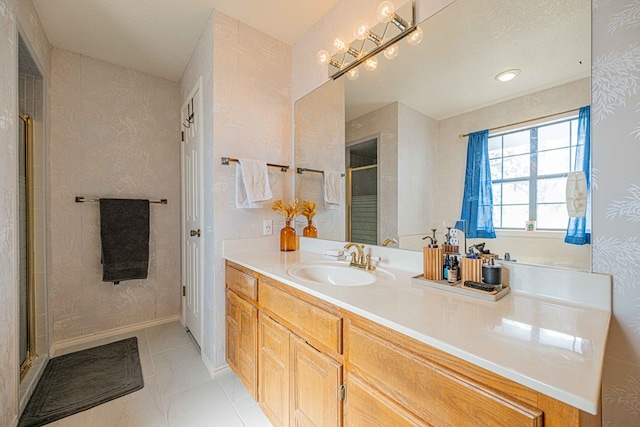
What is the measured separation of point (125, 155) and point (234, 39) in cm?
149

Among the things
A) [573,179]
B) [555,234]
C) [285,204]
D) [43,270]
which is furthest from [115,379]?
[573,179]

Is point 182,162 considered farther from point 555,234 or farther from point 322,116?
point 555,234

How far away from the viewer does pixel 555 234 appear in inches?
36.6

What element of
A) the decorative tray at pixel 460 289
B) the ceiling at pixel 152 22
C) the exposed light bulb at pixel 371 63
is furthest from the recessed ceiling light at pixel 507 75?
the ceiling at pixel 152 22

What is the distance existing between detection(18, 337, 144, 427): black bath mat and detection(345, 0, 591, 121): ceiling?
93.2 inches

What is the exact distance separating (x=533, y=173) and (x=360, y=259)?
837 mm

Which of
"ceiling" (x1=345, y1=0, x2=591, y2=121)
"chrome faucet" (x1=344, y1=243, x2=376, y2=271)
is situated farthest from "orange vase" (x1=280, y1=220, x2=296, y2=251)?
"ceiling" (x1=345, y1=0, x2=591, y2=121)

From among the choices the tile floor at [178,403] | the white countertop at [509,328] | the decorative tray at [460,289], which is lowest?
the tile floor at [178,403]

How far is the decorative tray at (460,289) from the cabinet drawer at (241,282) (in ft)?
2.71

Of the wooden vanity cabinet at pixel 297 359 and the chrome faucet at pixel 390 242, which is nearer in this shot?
the wooden vanity cabinet at pixel 297 359

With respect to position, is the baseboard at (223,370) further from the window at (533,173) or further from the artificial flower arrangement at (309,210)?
the window at (533,173)

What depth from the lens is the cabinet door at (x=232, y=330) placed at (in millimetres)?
1639

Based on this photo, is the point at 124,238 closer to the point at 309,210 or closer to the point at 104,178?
the point at 104,178

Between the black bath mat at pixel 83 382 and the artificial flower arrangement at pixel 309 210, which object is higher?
the artificial flower arrangement at pixel 309 210
